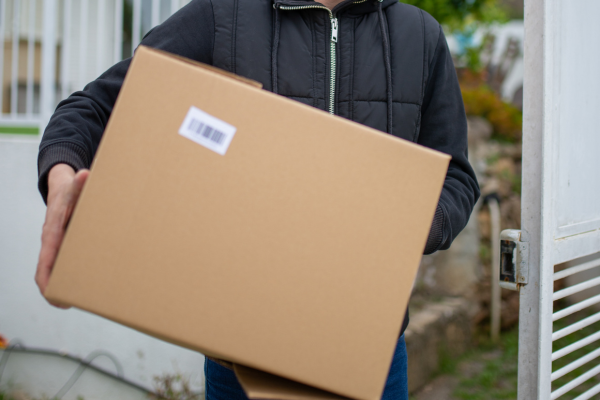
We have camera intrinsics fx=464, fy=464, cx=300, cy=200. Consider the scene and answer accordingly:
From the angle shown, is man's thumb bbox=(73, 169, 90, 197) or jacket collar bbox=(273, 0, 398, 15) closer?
man's thumb bbox=(73, 169, 90, 197)

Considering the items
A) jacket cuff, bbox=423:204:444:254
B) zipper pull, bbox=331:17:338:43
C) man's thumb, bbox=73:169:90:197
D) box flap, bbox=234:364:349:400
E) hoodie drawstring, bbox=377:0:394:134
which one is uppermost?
zipper pull, bbox=331:17:338:43

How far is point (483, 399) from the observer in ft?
9.60

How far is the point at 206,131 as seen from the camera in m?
0.70

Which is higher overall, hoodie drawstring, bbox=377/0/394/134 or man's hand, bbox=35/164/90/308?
hoodie drawstring, bbox=377/0/394/134

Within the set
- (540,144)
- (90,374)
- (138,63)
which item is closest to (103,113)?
(138,63)

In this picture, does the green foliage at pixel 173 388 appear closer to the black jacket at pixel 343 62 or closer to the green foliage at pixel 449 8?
the black jacket at pixel 343 62

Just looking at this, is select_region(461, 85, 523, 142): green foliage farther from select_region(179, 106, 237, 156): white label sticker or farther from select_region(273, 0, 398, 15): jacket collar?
select_region(179, 106, 237, 156): white label sticker

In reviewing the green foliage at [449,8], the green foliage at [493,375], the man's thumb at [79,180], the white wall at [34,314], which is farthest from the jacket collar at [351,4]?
the green foliage at [449,8]

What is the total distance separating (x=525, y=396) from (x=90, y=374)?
2130 millimetres

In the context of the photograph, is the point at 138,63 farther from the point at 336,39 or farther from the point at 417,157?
the point at 336,39

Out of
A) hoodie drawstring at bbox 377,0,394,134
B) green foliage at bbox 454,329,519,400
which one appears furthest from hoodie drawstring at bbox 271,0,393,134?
green foliage at bbox 454,329,519,400

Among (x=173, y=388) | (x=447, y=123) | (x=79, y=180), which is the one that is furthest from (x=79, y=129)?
(x=173, y=388)

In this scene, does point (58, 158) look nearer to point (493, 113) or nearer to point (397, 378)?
point (397, 378)

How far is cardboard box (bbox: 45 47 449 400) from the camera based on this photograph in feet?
2.22
